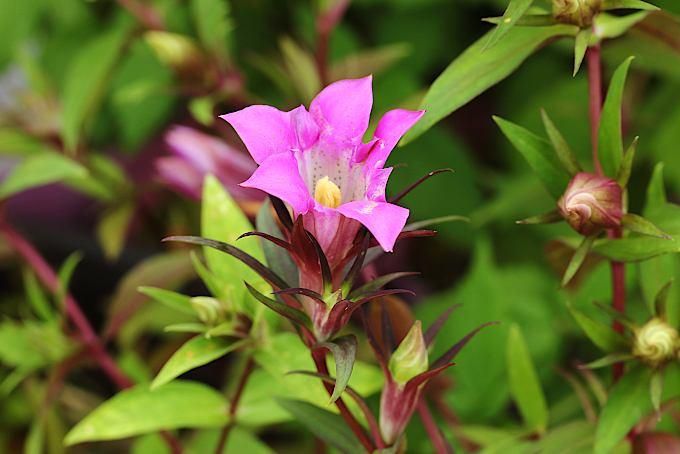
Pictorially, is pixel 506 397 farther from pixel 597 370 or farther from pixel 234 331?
pixel 234 331

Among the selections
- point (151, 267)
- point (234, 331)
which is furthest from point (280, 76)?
point (234, 331)

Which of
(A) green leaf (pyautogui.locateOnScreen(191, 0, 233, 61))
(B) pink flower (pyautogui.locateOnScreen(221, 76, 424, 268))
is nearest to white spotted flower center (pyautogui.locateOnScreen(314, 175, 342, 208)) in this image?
(B) pink flower (pyautogui.locateOnScreen(221, 76, 424, 268))

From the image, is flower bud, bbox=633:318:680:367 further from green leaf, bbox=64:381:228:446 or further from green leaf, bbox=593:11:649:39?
green leaf, bbox=64:381:228:446

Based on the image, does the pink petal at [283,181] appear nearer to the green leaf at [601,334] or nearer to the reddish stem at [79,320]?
Result: the green leaf at [601,334]

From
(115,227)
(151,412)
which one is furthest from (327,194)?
(115,227)

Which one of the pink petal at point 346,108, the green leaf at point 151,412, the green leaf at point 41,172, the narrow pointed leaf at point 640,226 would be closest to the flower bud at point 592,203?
the narrow pointed leaf at point 640,226

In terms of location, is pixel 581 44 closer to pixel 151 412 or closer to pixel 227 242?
pixel 227 242
